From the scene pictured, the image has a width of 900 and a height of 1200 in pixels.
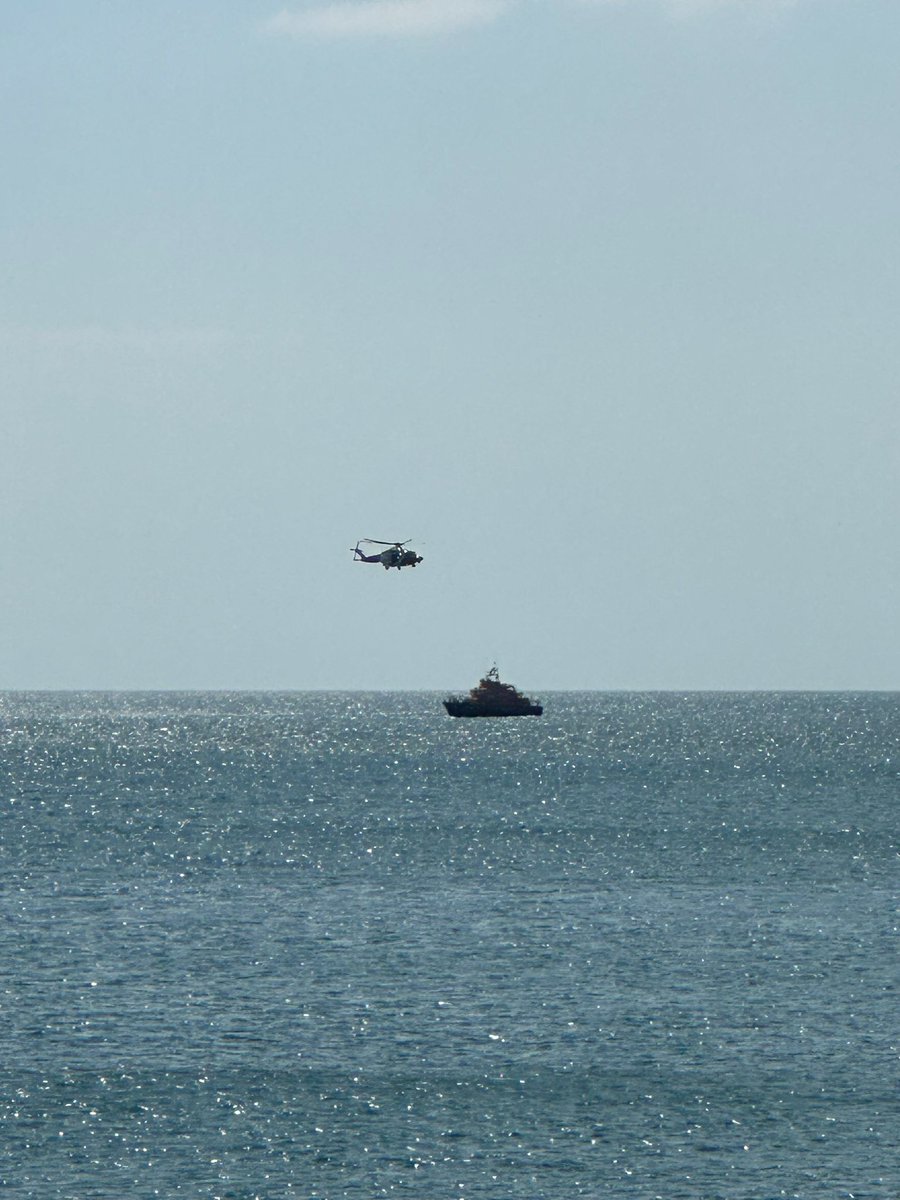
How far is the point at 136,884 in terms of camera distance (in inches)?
3812

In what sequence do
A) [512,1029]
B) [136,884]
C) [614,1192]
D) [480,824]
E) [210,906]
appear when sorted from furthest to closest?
[480,824] → [136,884] → [210,906] → [512,1029] → [614,1192]

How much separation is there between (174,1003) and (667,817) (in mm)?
83708

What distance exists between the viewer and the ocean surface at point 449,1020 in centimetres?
4694

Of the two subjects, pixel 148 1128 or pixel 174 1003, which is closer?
pixel 148 1128

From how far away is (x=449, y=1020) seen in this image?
204ft

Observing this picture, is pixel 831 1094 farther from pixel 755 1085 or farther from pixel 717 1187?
pixel 717 1187

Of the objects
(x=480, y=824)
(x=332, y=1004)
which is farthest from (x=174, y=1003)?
(x=480, y=824)

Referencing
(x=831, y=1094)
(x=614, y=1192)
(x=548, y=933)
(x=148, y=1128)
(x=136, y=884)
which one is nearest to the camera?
(x=614, y=1192)

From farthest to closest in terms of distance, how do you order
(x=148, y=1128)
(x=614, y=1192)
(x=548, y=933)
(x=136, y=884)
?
(x=136, y=884), (x=548, y=933), (x=148, y=1128), (x=614, y=1192)

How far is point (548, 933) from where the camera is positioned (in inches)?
3159

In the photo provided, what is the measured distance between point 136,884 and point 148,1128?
158ft

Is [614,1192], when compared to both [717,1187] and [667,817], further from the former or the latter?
[667,817]

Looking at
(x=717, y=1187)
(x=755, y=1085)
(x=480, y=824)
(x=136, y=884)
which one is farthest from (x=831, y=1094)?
(x=480, y=824)

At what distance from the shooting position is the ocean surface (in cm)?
4694
